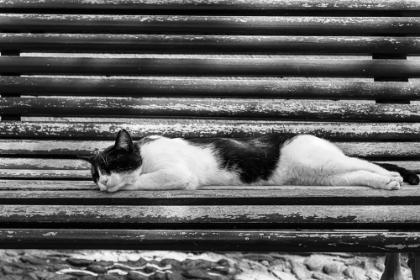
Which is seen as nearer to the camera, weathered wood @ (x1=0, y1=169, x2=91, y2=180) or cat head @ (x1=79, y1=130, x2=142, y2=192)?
cat head @ (x1=79, y1=130, x2=142, y2=192)

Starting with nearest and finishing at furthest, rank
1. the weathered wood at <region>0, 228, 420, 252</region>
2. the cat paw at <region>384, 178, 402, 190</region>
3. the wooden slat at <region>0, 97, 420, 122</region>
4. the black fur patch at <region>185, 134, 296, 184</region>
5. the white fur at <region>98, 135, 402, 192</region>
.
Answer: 1. the weathered wood at <region>0, 228, 420, 252</region>
2. the cat paw at <region>384, 178, 402, 190</region>
3. the white fur at <region>98, 135, 402, 192</region>
4. the black fur patch at <region>185, 134, 296, 184</region>
5. the wooden slat at <region>0, 97, 420, 122</region>

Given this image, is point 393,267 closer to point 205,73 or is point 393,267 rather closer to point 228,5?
point 205,73

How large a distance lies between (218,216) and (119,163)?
659mm

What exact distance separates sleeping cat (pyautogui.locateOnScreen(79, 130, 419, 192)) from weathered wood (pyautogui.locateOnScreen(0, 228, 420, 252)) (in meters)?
0.40

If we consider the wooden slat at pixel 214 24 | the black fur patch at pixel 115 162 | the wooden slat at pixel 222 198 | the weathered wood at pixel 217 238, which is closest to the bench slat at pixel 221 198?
the wooden slat at pixel 222 198

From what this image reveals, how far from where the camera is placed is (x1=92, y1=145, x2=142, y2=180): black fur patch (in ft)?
6.38

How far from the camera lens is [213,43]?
2.53m

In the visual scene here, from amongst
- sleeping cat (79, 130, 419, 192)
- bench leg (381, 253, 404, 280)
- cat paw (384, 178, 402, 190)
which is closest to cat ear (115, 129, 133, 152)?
sleeping cat (79, 130, 419, 192)

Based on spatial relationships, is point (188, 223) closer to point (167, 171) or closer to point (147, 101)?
point (167, 171)

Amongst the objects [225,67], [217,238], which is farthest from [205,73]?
[217,238]

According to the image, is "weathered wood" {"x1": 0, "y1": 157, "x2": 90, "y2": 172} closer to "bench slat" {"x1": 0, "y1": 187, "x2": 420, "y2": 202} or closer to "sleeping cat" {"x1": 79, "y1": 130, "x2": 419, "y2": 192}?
"sleeping cat" {"x1": 79, "y1": 130, "x2": 419, "y2": 192}

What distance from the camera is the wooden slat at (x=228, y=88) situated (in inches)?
98.5

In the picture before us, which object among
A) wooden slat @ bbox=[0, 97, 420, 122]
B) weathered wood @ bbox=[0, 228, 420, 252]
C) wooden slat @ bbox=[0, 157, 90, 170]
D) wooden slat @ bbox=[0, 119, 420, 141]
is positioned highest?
wooden slat @ bbox=[0, 97, 420, 122]

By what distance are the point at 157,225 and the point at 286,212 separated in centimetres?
39
